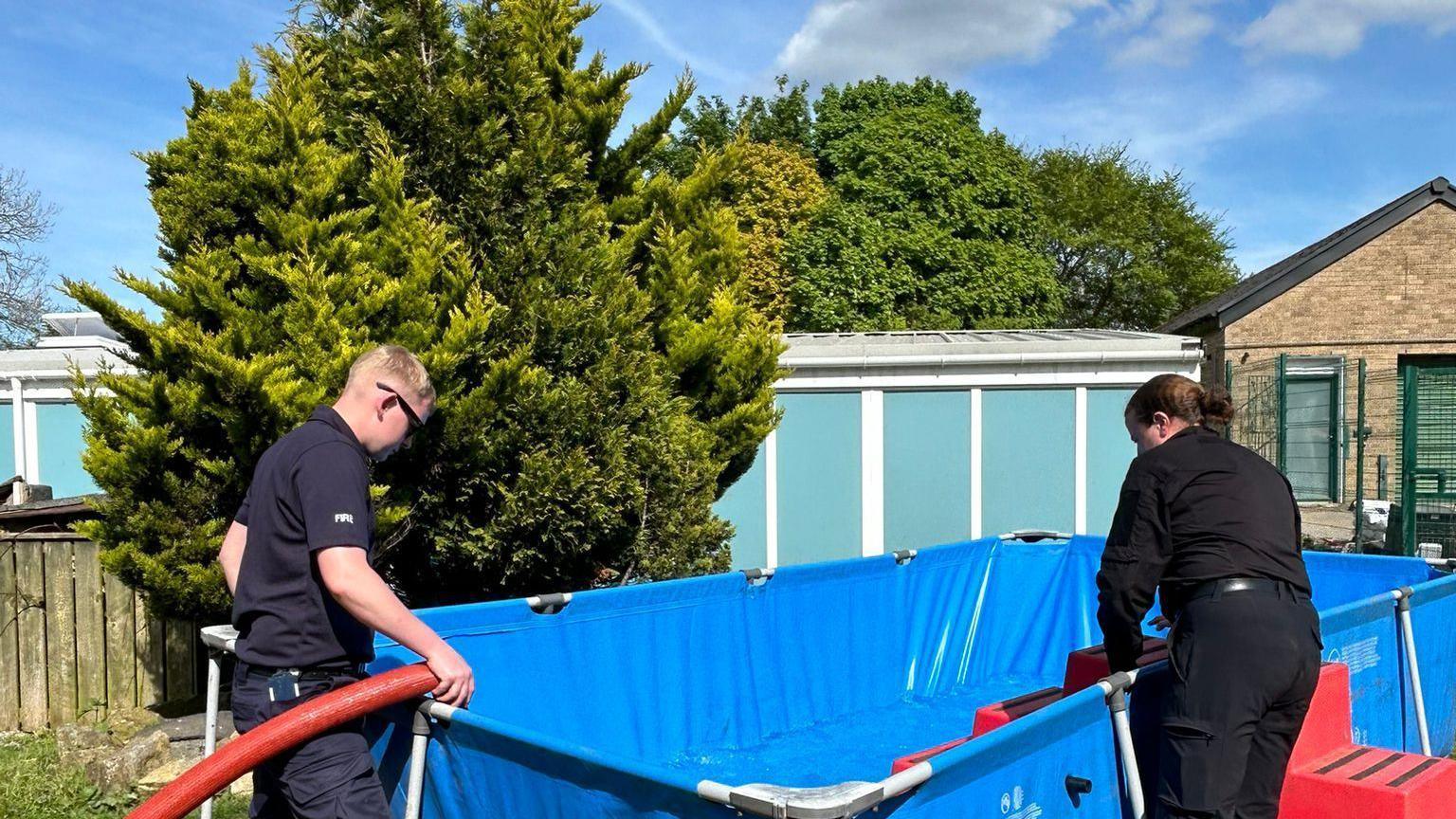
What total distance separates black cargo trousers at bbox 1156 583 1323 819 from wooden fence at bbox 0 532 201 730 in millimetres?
5742

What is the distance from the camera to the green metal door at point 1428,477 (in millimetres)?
10466

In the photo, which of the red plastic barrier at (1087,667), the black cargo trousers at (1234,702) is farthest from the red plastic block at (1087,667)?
the black cargo trousers at (1234,702)

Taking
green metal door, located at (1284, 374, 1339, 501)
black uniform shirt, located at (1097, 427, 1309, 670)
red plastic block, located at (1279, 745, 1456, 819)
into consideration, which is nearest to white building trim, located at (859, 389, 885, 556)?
green metal door, located at (1284, 374, 1339, 501)

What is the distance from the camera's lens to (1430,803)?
3.51 m

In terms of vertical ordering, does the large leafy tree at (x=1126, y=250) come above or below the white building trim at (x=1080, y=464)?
above

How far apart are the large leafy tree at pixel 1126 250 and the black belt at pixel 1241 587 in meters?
36.9

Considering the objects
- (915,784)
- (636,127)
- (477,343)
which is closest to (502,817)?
(915,784)

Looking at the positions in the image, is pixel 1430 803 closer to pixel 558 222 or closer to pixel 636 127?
pixel 558 222

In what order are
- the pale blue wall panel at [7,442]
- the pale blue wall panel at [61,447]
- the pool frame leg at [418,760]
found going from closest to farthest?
the pool frame leg at [418,760], the pale blue wall panel at [61,447], the pale blue wall panel at [7,442]

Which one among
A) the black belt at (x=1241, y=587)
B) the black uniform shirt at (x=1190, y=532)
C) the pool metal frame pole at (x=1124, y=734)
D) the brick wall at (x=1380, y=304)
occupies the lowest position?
the pool metal frame pole at (x=1124, y=734)

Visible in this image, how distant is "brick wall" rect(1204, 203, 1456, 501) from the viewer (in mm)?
21688

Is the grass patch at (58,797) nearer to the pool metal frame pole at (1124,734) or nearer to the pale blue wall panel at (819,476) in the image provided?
the pool metal frame pole at (1124,734)

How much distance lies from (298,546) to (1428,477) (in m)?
11.6

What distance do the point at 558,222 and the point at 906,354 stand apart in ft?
16.8
